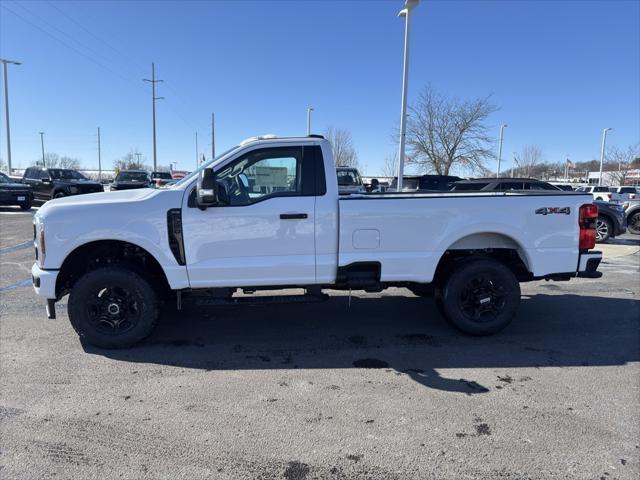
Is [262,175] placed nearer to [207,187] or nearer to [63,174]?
[207,187]

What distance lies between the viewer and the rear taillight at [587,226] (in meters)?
4.83

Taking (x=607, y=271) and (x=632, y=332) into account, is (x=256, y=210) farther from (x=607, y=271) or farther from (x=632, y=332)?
(x=607, y=271)

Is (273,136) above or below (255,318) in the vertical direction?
above

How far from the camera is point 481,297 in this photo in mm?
4922

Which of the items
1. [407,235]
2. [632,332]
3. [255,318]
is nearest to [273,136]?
[407,235]

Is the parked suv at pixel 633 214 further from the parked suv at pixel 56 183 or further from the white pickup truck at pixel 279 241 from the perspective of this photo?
the parked suv at pixel 56 183

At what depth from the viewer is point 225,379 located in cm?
393

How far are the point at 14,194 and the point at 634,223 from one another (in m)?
23.7

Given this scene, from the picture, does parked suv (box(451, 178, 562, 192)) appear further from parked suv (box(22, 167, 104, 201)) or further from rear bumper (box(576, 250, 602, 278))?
parked suv (box(22, 167, 104, 201))

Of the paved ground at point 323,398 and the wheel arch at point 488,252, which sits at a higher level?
the wheel arch at point 488,252

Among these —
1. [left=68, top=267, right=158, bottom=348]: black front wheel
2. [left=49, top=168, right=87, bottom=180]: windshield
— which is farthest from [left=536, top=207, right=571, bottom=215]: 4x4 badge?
[left=49, top=168, right=87, bottom=180]: windshield

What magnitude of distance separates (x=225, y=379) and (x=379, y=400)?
1.35m

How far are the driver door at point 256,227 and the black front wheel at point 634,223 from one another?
1465 cm

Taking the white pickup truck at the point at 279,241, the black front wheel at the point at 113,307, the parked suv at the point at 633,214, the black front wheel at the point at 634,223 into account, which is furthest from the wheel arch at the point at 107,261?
the black front wheel at the point at 634,223
